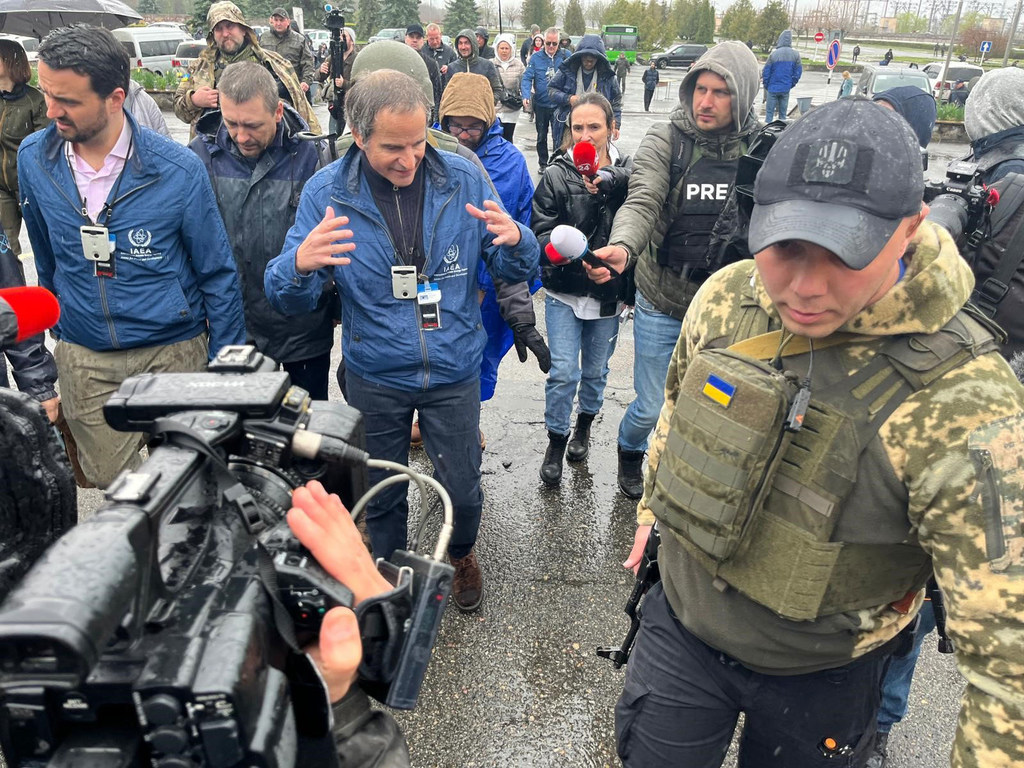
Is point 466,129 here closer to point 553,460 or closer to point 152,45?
point 553,460

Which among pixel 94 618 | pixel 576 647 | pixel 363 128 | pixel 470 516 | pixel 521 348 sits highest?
pixel 363 128

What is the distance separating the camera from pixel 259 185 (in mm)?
3562

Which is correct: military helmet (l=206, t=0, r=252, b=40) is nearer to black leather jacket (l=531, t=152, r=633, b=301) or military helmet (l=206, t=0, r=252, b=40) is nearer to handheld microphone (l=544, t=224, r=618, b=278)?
black leather jacket (l=531, t=152, r=633, b=301)

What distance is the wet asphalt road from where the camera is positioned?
2.73m

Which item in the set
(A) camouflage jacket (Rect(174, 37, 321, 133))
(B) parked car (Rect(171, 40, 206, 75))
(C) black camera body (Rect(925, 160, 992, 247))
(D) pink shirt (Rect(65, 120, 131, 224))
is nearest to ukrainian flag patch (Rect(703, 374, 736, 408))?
(C) black camera body (Rect(925, 160, 992, 247))

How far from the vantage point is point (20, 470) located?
1.53 meters

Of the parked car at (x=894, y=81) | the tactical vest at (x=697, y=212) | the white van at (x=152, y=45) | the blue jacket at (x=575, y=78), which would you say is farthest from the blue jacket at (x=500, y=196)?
the white van at (x=152, y=45)

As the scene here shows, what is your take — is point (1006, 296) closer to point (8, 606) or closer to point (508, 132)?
point (8, 606)

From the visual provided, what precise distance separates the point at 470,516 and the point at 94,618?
2.43 metres

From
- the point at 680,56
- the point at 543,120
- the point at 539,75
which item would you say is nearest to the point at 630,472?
the point at 543,120

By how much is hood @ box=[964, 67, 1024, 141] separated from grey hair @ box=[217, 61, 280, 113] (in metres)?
3.03

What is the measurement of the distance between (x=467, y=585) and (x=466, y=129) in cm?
251

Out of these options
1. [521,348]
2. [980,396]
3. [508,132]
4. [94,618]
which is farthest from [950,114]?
[94,618]

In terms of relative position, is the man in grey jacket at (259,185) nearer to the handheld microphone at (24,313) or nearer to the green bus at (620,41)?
the handheld microphone at (24,313)
